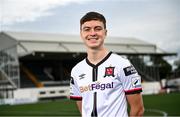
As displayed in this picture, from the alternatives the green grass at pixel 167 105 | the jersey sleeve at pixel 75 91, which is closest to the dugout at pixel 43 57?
the green grass at pixel 167 105

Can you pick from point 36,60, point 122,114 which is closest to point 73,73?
point 122,114

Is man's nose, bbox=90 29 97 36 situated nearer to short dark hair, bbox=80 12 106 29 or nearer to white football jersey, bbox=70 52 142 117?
short dark hair, bbox=80 12 106 29

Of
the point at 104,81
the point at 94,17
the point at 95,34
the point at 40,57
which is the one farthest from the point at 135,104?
the point at 40,57

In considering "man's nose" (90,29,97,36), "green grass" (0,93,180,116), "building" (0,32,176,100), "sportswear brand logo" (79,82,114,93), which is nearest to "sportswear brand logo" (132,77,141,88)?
"sportswear brand logo" (79,82,114,93)

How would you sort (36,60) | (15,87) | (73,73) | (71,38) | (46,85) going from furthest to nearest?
(71,38), (36,60), (46,85), (15,87), (73,73)

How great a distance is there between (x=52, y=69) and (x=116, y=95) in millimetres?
58128

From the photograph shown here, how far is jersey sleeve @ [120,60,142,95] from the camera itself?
275 cm

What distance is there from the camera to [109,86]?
9.11ft

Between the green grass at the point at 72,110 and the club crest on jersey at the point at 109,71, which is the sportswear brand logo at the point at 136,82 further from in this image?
the green grass at the point at 72,110

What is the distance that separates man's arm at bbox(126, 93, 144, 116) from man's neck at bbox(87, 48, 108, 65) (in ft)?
1.11

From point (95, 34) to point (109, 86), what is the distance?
0.38 metres

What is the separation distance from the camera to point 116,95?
278 cm

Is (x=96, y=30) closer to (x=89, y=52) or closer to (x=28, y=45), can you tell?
(x=89, y=52)

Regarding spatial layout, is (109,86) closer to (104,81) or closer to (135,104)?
(104,81)
